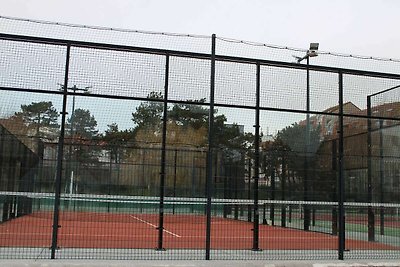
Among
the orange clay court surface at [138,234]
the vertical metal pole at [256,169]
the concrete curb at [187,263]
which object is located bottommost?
the concrete curb at [187,263]

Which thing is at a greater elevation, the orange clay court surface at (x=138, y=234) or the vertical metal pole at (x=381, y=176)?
the vertical metal pole at (x=381, y=176)

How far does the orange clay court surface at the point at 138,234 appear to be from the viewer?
10.8 metres

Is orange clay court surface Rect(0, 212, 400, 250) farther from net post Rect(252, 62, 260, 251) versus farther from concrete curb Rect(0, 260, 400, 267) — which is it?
concrete curb Rect(0, 260, 400, 267)

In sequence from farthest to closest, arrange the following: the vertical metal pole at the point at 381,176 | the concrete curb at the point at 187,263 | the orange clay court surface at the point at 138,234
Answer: the vertical metal pole at the point at 381,176, the orange clay court surface at the point at 138,234, the concrete curb at the point at 187,263

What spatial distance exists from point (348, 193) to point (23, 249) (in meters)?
7.93

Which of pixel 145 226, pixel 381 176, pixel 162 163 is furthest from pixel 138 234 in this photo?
pixel 381 176

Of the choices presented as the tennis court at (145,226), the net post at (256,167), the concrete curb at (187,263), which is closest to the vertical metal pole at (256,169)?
the net post at (256,167)

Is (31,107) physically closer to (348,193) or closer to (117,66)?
(117,66)

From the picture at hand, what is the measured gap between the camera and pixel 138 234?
13359mm

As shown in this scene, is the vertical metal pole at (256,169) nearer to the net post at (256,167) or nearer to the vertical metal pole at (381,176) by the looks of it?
the net post at (256,167)

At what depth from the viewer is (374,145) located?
17719mm

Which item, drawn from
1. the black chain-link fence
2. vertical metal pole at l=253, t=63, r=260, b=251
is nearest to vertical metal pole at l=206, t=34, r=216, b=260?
the black chain-link fence

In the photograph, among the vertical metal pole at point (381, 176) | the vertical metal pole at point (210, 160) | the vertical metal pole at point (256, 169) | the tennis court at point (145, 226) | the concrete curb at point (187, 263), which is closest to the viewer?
the concrete curb at point (187, 263)

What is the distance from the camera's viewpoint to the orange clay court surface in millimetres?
10813
